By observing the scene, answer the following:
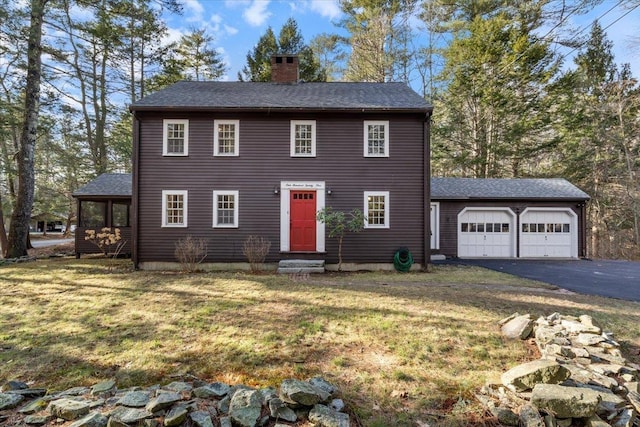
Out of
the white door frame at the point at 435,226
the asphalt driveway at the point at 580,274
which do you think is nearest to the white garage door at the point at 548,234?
the asphalt driveway at the point at 580,274

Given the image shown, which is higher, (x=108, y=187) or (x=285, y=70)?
(x=285, y=70)

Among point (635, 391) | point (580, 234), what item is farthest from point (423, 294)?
point (580, 234)

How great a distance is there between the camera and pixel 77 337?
4090 millimetres

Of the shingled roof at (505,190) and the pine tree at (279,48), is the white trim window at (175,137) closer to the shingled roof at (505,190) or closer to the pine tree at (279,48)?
the shingled roof at (505,190)

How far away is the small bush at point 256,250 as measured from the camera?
8.83 m

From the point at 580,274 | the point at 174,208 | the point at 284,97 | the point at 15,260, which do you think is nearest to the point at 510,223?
the point at 580,274

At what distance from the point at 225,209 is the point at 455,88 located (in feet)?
51.3

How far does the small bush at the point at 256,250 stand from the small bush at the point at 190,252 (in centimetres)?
128

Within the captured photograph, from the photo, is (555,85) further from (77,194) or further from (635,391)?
(77,194)

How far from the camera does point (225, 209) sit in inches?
379

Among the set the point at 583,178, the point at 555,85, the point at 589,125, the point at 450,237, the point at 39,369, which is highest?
the point at 555,85

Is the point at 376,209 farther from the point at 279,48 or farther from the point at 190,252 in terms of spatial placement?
the point at 279,48

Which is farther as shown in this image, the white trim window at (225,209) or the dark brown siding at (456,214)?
the dark brown siding at (456,214)

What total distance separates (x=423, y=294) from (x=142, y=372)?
5024 mm
